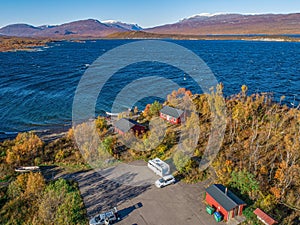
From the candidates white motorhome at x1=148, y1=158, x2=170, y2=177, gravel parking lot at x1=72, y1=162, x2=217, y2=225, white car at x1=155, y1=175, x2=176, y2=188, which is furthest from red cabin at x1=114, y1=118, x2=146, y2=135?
white car at x1=155, y1=175, x2=176, y2=188

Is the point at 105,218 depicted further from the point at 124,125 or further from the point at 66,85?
the point at 66,85

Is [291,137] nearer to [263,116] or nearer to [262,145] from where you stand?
[262,145]

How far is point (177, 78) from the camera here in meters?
64.9

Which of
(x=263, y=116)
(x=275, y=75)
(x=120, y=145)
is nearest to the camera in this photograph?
(x=120, y=145)

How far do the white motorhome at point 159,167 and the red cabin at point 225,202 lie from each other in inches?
162

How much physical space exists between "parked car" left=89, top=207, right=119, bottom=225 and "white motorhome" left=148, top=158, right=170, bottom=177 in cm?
533

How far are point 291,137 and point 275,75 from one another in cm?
4757

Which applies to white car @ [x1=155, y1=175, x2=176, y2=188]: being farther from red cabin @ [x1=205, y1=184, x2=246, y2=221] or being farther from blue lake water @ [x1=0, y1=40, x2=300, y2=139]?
blue lake water @ [x1=0, y1=40, x2=300, y2=139]

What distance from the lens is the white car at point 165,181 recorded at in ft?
60.8

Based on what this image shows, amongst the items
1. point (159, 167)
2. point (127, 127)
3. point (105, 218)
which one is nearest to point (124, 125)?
point (127, 127)

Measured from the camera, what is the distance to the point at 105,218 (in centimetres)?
1524

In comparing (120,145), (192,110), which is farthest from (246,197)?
(192,110)

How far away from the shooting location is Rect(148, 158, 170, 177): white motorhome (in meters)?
19.8

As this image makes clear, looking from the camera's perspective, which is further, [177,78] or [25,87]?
[177,78]
